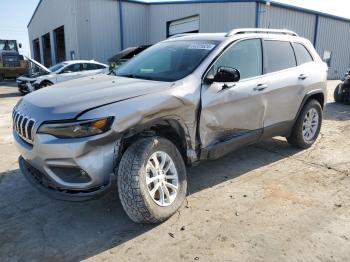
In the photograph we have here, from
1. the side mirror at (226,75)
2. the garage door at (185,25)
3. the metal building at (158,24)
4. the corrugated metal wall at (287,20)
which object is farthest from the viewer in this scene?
the garage door at (185,25)

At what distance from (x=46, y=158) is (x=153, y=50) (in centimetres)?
231

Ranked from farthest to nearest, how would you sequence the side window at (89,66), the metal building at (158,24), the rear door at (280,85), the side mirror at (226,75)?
the metal building at (158,24) → the side window at (89,66) → the rear door at (280,85) → the side mirror at (226,75)

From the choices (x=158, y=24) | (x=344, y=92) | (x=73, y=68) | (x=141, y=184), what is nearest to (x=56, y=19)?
(x=158, y=24)

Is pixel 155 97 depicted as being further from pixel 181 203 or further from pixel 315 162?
pixel 315 162

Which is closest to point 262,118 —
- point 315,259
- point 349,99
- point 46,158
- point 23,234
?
point 315,259

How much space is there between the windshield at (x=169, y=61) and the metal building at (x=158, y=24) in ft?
44.3

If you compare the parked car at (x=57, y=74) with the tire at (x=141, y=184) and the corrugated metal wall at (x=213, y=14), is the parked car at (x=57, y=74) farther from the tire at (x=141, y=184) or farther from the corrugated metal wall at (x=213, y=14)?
the tire at (x=141, y=184)

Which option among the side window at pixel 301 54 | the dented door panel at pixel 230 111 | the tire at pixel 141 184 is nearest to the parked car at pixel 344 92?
the side window at pixel 301 54

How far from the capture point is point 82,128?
285 centimetres

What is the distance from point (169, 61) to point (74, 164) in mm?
1855

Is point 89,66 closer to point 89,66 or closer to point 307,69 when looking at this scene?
point 89,66

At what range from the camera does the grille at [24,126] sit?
3.08 m

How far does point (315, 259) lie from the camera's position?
2.75 metres

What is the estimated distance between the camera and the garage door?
18931 mm
